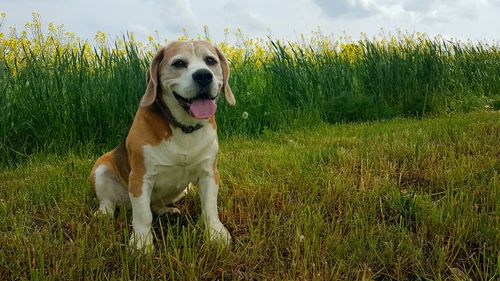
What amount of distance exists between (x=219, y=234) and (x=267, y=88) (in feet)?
16.4

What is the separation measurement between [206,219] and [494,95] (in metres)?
8.37

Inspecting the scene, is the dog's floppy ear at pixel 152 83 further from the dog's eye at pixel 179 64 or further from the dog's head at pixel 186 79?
the dog's eye at pixel 179 64

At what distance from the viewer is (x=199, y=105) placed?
262 cm

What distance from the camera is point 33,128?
535 cm

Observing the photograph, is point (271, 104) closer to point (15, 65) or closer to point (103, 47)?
point (103, 47)

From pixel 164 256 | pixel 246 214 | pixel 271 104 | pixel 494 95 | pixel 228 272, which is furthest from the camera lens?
pixel 494 95

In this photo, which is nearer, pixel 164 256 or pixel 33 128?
pixel 164 256

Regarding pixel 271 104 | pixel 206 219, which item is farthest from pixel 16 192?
pixel 271 104

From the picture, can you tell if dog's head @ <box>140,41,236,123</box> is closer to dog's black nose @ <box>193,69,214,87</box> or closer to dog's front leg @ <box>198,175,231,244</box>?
dog's black nose @ <box>193,69,214,87</box>

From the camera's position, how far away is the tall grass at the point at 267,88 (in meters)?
5.44

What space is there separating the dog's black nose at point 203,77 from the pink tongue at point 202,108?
103 millimetres

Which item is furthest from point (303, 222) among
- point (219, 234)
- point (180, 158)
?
point (180, 158)

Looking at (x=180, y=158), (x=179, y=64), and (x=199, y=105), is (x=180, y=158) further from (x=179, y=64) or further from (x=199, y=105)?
(x=179, y=64)

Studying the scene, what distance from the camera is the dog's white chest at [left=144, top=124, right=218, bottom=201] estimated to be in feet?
8.68
